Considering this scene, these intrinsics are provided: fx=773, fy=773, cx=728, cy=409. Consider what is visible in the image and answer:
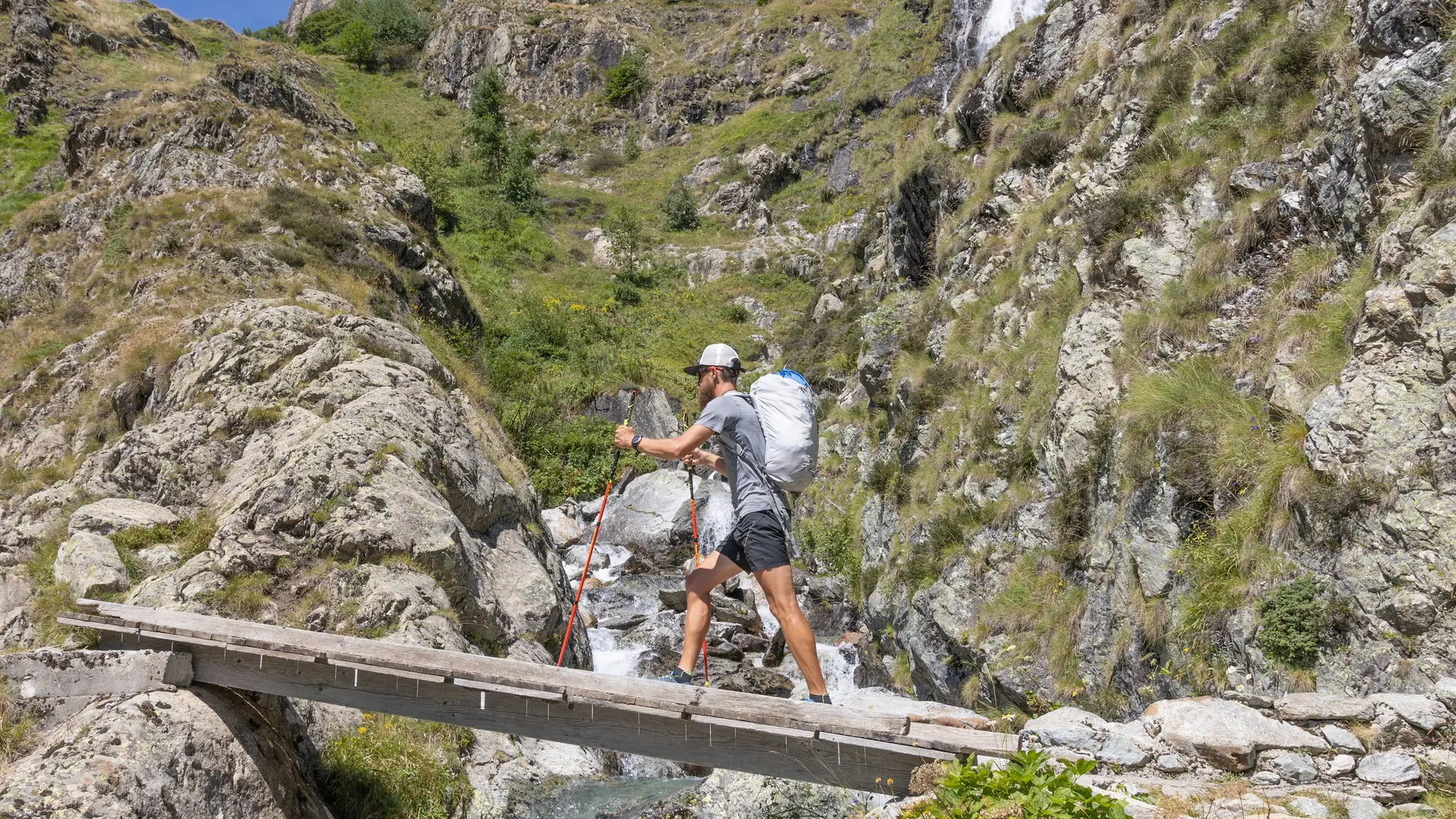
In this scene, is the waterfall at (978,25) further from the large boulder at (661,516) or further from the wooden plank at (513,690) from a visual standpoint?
the wooden plank at (513,690)

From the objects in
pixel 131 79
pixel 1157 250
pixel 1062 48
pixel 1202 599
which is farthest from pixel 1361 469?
pixel 131 79

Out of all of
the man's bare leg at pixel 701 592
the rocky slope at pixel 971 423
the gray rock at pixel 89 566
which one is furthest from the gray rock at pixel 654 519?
the man's bare leg at pixel 701 592

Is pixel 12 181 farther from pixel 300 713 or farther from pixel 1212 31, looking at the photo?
pixel 1212 31

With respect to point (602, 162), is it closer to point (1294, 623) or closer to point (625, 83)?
point (625, 83)

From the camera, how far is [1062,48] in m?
17.2

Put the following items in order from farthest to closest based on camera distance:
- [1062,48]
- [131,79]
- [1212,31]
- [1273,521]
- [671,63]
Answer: [671,63] → [131,79] → [1062,48] → [1212,31] → [1273,521]

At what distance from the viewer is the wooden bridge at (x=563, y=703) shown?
4602mm

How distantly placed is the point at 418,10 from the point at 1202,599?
3917 inches

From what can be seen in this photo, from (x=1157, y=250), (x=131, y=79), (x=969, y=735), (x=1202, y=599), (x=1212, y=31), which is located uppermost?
(x=131, y=79)

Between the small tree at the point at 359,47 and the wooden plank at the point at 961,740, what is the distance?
87.2 m

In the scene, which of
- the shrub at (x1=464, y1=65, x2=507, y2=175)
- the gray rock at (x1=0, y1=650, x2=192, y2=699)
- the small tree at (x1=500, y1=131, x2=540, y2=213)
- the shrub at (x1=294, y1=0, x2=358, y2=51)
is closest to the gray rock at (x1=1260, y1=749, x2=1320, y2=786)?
the gray rock at (x1=0, y1=650, x2=192, y2=699)

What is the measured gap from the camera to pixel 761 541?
5.33m


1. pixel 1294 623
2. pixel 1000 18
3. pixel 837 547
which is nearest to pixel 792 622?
pixel 1294 623

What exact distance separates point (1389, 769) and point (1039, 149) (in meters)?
13.9
